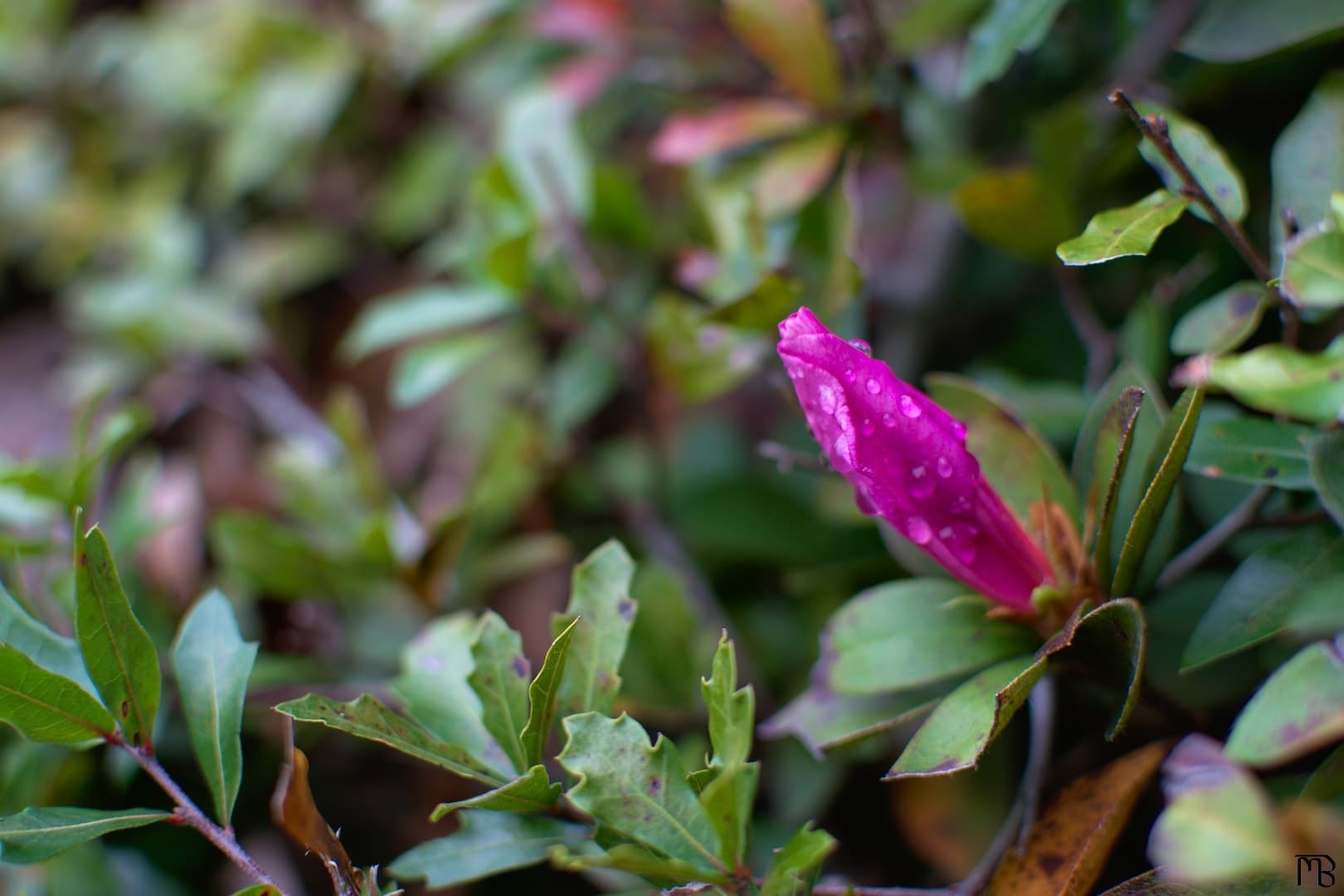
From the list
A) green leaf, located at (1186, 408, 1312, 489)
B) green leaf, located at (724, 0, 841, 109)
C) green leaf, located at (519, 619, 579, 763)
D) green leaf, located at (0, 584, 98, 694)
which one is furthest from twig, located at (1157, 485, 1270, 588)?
green leaf, located at (0, 584, 98, 694)

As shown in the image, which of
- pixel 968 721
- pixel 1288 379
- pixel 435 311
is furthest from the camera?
pixel 435 311

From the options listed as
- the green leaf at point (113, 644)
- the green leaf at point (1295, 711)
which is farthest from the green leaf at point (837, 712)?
the green leaf at point (113, 644)

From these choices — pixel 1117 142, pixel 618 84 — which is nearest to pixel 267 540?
pixel 618 84

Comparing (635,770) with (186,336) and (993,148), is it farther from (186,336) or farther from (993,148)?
(186,336)

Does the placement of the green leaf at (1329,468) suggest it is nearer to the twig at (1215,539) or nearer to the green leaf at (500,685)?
the twig at (1215,539)

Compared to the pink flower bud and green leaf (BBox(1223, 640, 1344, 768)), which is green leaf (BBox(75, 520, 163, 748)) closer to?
the pink flower bud

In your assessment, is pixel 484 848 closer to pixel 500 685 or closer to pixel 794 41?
pixel 500 685

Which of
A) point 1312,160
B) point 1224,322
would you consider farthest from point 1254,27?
point 1224,322
